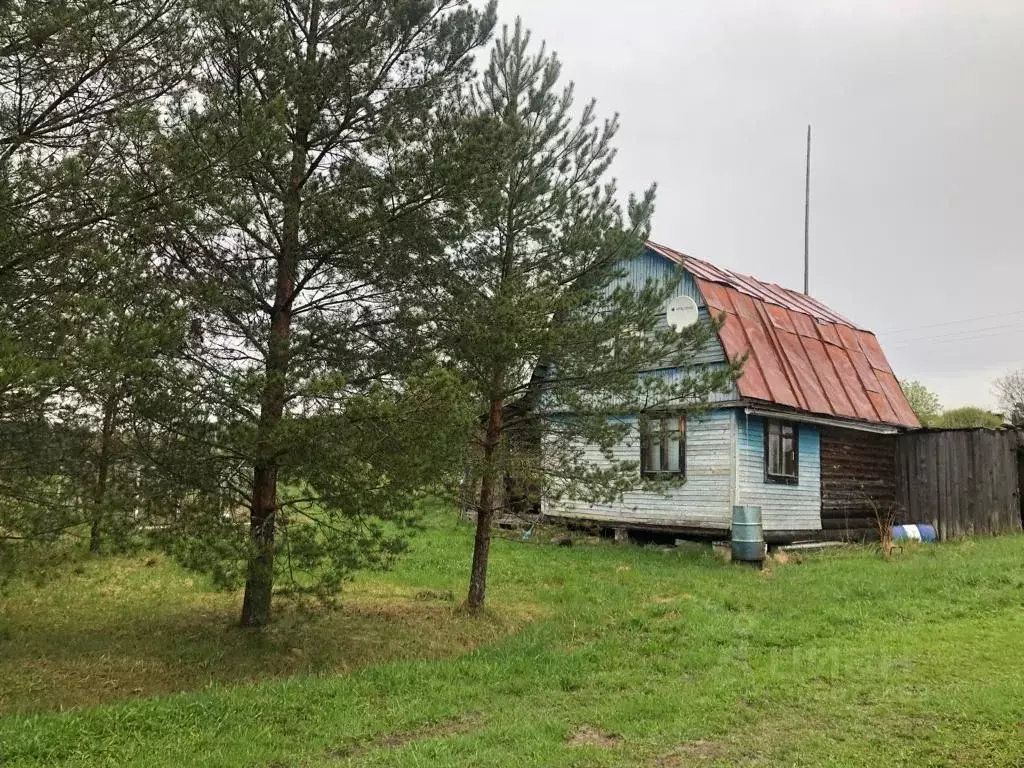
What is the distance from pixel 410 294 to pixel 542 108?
3443mm

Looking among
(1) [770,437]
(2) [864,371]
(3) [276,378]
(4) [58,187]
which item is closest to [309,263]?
(3) [276,378]

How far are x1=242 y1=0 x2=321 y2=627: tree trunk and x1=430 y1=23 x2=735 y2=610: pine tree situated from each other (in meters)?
1.82

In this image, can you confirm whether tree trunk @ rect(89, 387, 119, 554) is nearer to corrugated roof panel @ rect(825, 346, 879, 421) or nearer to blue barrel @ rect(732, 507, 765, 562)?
blue barrel @ rect(732, 507, 765, 562)

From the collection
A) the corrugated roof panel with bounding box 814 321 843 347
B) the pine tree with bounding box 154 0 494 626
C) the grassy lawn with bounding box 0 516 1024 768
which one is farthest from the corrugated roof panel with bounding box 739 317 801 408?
the pine tree with bounding box 154 0 494 626

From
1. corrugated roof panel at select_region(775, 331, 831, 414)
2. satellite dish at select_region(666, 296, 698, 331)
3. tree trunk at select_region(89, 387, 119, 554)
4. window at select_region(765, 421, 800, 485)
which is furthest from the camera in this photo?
corrugated roof panel at select_region(775, 331, 831, 414)

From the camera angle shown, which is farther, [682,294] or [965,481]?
A: [965,481]

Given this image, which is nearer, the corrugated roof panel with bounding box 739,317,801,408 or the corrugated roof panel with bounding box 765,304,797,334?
the corrugated roof panel with bounding box 739,317,801,408

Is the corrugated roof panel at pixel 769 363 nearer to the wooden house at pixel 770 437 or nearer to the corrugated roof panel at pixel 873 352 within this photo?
the wooden house at pixel 770 437

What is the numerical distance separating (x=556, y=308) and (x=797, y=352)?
10.3 m

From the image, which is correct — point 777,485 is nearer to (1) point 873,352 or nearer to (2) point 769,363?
(2) point 769,363

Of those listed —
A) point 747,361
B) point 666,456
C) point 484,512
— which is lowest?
point 484,512

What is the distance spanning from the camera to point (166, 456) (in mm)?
6938

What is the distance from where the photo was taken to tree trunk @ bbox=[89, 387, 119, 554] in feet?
20.7

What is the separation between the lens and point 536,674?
695 cm
